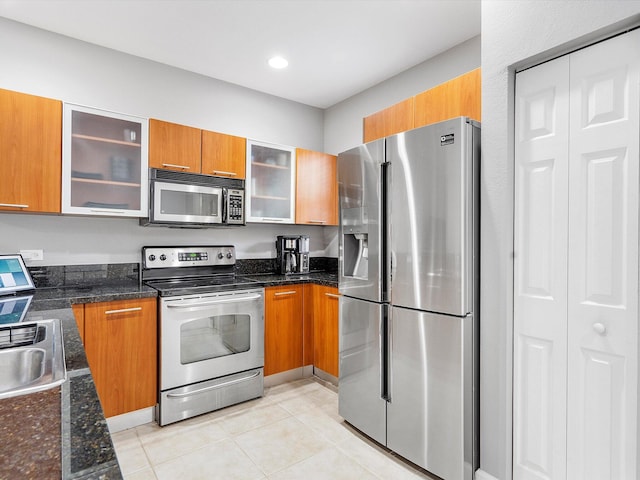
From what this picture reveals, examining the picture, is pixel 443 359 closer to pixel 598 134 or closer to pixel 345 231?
pixel 345 231

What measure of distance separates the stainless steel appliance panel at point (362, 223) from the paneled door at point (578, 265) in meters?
0.73

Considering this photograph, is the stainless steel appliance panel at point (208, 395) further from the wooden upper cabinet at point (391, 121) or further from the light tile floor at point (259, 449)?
the wooden upper cabinet at point (391, 121)

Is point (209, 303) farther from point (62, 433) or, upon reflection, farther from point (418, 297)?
point (62, 433)

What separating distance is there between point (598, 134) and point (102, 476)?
1889 millimetres

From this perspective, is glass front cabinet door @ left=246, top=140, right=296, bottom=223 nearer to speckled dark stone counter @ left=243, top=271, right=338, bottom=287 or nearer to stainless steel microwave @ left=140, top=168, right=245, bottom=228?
stainless steel microwave @ left=140, top=168, right=245, bottom=228

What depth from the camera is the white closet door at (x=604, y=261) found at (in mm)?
1374

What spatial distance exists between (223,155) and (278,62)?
2.90 ft

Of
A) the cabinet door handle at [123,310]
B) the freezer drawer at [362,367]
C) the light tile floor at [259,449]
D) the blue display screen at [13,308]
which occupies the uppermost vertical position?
the blue display screen at [13,308]

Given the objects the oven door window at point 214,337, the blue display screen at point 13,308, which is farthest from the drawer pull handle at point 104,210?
the oven door window at point 214,337

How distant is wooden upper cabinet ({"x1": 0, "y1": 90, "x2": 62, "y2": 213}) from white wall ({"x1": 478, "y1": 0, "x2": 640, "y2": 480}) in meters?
2.56

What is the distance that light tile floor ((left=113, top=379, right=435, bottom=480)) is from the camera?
6.42 ft

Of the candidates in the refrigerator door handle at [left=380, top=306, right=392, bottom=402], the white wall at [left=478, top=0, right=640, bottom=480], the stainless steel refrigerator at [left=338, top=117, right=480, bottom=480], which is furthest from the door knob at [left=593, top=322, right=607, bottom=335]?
the refrigerator door handle at [left=380, top=306, right=392, bottom=402]

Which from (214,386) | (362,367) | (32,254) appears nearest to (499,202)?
(362,367)

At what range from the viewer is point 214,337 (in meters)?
2.64
